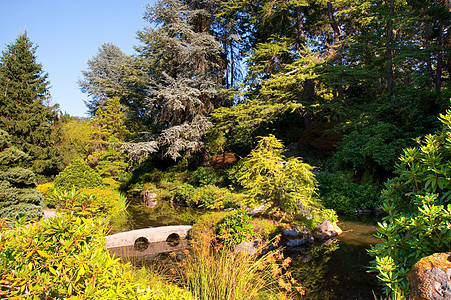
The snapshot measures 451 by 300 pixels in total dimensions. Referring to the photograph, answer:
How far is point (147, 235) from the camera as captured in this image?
6.79m

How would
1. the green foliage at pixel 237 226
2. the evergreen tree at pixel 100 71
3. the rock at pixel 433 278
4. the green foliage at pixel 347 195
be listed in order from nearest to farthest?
the rock at pixel 433 278 < the green foliage at pixel 237 226 < the green foliage at pixel 347 195 < the evergreen tree at pixel 100 71

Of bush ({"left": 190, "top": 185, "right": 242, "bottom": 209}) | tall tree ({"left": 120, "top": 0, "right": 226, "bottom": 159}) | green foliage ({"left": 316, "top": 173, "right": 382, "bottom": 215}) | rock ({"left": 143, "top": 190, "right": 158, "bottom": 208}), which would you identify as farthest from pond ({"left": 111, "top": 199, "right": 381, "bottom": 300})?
tall tree ({"left": 120, "top": 0, "right": 226, "bottom": 159})

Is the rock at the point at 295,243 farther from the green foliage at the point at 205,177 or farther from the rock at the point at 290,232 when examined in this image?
the green foliage at the point at 205,177

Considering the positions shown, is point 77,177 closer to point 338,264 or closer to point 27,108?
point 27,108

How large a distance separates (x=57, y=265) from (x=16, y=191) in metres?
6.23

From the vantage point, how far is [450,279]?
6.66 feet

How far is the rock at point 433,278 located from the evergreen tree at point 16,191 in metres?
7.07

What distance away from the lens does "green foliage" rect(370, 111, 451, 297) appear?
220 cm

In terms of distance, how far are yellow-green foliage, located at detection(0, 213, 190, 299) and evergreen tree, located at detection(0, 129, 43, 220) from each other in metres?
5.35

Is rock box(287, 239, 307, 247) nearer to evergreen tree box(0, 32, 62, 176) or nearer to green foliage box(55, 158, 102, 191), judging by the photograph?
green foliage box(55, 158, 102, 191)

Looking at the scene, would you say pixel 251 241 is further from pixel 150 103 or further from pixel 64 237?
pixel 150 103

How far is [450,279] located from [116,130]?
733 inches

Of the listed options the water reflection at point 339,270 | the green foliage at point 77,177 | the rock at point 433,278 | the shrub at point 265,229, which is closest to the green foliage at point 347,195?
the water reflection at point 339,270

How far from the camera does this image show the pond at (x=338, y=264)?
398cm
